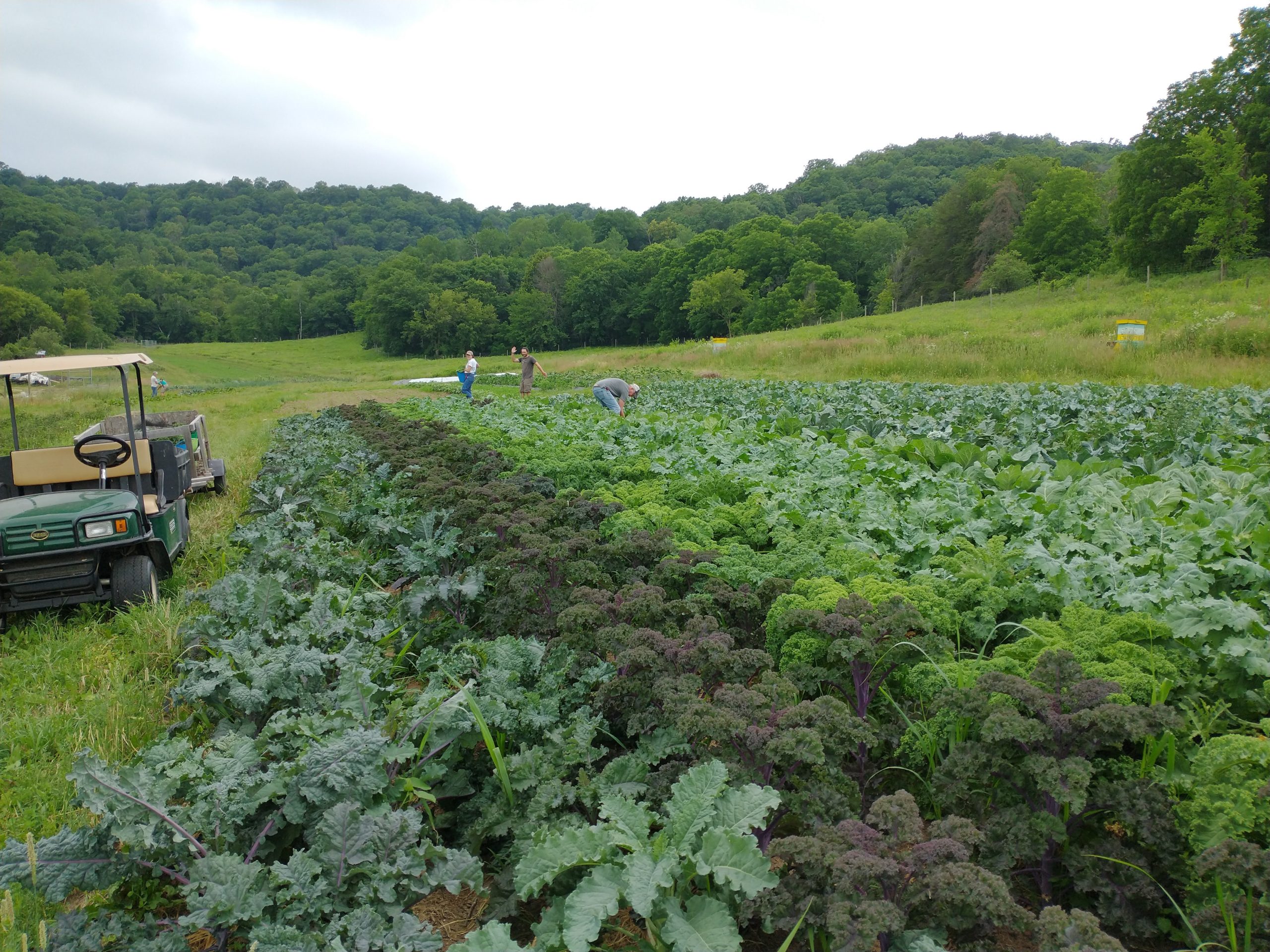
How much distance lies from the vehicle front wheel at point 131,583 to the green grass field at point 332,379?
22 cm

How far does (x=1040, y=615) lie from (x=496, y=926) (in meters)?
3.34

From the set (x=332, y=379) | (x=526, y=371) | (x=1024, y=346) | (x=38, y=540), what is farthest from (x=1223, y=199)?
(x=332, y=379)

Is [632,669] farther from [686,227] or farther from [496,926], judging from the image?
[686,227]

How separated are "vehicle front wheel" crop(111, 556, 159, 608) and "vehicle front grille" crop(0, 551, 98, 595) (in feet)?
0.52

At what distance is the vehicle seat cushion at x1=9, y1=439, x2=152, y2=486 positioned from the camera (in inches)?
283

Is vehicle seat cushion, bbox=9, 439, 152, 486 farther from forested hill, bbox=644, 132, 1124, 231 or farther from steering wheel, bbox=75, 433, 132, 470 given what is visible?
forested hill, bbox=644, 132, 1124, 231

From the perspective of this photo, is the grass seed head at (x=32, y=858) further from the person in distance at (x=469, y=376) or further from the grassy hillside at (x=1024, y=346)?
the grassy hillside at (x=1024, y=346)

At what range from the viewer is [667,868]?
92.6 inches

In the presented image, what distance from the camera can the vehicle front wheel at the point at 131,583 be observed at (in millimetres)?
5965

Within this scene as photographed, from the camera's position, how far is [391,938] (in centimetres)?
251

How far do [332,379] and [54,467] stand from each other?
47473mm

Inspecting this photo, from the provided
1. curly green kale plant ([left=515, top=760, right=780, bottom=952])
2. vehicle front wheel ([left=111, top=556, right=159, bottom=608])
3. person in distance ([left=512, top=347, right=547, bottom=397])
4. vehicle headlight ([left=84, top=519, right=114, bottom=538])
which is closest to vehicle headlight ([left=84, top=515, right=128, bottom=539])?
vehicle headlight ([left=84, top=519, right=114, bottom=538])

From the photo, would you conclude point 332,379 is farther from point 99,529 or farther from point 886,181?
point 886,181

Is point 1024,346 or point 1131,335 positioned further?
point 1024,346
